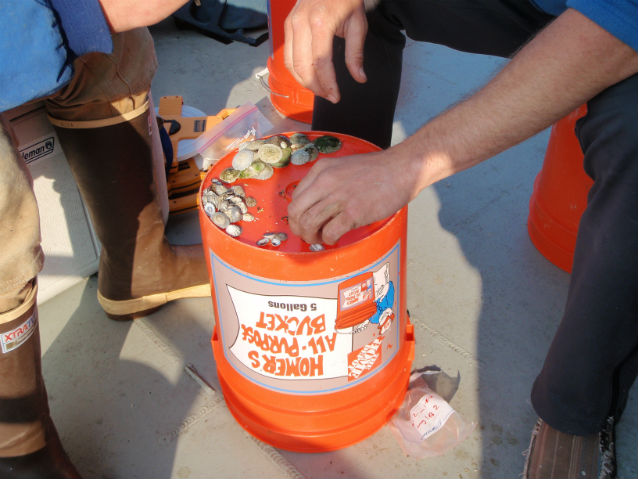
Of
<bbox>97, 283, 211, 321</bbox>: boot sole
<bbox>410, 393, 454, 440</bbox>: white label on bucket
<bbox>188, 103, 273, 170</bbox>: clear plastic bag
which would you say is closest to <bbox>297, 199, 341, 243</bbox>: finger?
<bbox>410, 393, 454, 440</bbox>: white label on bucket

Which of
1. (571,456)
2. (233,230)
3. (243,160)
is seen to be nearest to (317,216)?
(233,230)

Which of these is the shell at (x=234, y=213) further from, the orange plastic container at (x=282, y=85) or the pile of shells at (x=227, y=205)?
the orange plastic container at (x=282, y=85)

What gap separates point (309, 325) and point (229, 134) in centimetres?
101

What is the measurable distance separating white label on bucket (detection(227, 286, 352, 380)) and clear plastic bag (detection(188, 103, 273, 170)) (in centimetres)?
84

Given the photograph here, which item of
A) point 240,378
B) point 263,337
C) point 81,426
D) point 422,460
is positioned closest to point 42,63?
point 263,337

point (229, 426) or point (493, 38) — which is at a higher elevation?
point (493, 38)

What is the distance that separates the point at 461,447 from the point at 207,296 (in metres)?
0.70

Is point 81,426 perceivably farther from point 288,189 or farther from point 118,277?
point 288,189

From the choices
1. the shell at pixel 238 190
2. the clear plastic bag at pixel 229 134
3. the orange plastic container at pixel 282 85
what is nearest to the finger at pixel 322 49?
the shell at pixel 238 190

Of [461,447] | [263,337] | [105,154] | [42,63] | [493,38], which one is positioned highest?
[42,63]

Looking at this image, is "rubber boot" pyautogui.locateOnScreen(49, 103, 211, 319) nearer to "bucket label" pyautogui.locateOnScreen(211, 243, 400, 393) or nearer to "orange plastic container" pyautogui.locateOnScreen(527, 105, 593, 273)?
"bucket label" pyautogui.locateOnScreen(211, 243, 400, 393)

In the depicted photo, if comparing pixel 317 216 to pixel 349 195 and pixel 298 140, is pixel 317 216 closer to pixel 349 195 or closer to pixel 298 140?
pixel 349 195

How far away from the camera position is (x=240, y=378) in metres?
1.16

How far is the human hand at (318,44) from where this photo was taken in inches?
40.6
